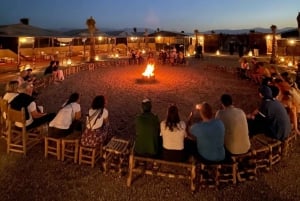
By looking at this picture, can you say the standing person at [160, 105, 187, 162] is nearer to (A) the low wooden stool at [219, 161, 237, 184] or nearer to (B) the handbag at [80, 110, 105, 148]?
(A) the low wooden stool at [219, 161, 237, 184]

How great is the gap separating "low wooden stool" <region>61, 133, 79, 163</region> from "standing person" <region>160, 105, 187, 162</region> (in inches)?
78.7

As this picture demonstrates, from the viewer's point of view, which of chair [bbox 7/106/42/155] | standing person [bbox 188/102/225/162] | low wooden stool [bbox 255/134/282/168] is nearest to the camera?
standing person [bbox 188/102/225/162]

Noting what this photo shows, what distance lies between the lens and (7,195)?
200 inches

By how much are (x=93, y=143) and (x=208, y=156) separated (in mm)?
2328

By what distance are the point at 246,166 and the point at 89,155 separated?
3.17 meters

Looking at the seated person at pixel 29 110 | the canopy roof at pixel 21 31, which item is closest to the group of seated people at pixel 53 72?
the canopy roof at pixel 21 31

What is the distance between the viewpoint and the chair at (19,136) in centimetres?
665

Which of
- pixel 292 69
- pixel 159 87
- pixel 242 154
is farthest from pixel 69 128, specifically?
pixel 292 69

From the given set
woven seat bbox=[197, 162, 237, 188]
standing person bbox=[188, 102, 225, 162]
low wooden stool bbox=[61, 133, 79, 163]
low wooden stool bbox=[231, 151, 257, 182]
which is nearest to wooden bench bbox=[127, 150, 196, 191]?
woven seat bbox=[197, 162, 237, 188]

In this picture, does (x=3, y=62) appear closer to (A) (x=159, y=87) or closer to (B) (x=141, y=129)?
(A) (x=159, y=87)

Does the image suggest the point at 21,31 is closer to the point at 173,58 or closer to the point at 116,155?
the point at 173,58

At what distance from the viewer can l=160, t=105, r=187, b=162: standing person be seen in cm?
532

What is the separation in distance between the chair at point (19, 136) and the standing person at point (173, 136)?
3253 mm

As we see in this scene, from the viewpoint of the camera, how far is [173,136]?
5328 mm
